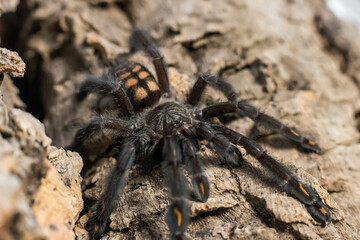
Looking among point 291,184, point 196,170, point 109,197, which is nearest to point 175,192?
point 196,170

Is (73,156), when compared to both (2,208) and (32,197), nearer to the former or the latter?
(32,197)

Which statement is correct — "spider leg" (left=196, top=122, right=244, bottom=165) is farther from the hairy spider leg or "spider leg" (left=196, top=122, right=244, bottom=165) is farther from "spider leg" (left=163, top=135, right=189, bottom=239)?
"spider leg" (left=163, top=135, right=189, bottom=239)

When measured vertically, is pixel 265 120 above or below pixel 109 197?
above

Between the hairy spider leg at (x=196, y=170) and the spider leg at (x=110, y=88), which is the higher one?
the hairy spider leg at (x=196, y=170)

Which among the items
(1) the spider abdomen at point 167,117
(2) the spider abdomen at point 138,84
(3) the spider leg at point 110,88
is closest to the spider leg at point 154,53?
(2) the spider abdomen at point 138,84

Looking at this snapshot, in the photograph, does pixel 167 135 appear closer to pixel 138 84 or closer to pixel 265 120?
pixel 138 84

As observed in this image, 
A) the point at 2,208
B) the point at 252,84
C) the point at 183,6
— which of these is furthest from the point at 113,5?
the point at 2,208

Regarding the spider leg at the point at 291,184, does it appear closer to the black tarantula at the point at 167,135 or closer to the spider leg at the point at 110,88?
the black tarantula at the point at 167,135
